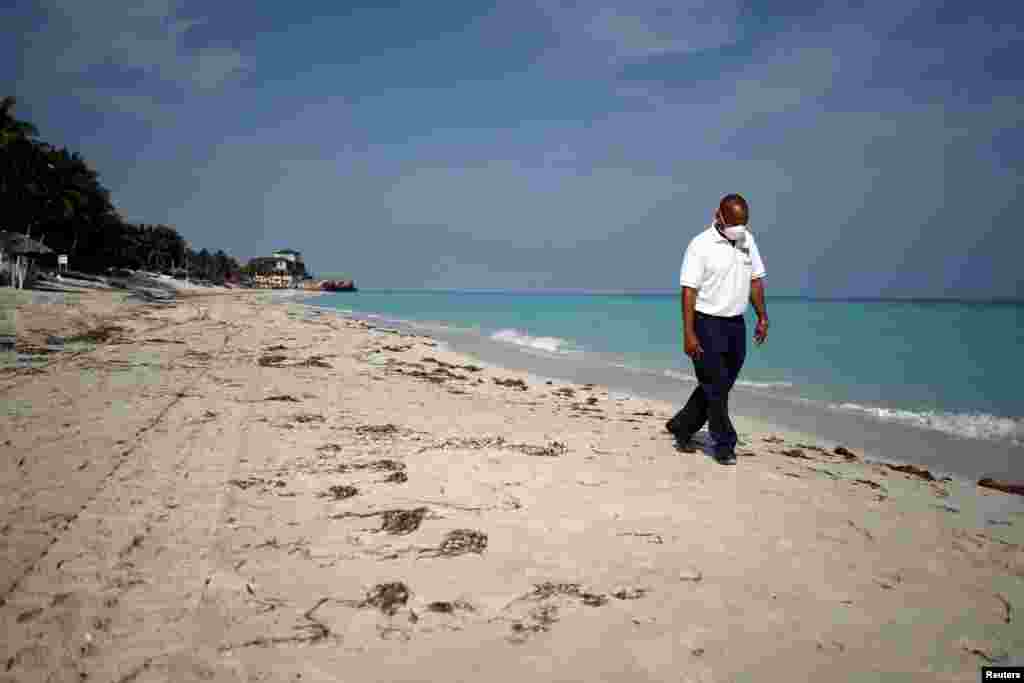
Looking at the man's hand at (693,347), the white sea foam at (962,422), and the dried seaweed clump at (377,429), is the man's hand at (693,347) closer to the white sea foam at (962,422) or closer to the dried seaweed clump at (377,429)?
the dried seaweed clump at (377,429)

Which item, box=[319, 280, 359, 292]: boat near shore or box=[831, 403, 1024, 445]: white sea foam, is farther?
box=[319, 280, 359, 292]: boat near shore

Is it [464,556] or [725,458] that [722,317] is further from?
[464,556]

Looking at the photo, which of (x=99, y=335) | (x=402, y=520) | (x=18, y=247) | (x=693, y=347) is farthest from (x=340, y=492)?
(x=18, y=247)

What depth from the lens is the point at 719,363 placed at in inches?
166

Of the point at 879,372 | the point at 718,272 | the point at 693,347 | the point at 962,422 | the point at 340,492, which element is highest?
the point at 718,272

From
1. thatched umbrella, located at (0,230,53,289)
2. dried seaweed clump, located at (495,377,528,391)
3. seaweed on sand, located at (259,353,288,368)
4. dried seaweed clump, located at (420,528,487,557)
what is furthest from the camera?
thatched umbrella, located at (0,230,53,289)

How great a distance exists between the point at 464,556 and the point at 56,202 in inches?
2453

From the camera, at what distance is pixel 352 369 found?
8945 mm

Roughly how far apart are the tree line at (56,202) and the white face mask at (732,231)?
161 ft

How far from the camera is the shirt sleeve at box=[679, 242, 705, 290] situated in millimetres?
4195

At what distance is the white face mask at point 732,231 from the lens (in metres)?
4.12

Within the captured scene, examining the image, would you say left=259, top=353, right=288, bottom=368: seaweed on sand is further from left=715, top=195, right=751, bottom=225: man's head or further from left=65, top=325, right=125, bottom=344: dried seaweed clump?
left=715, top=195, right=751, bottom=225: man's head

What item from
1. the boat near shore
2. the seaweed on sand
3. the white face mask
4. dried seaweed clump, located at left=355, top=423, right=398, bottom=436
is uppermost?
the boat near shore

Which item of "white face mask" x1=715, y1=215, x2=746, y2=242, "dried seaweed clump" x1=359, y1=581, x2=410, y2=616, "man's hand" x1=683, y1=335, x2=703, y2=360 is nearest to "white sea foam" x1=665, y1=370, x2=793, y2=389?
"man's hand" x1=683, y1=335, x2=703, y2=360
